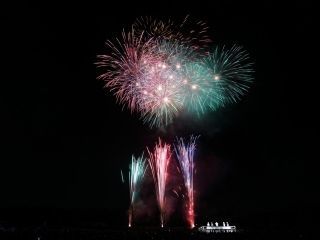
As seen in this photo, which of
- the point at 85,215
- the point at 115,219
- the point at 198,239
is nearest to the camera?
the point at 198,239

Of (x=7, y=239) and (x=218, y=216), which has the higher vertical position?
(x=218, y=216)

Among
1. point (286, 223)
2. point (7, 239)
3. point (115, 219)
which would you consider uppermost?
point (115, 219)

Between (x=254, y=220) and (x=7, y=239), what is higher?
(x=254, y=220)

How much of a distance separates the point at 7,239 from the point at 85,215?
72447mm

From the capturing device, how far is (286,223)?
74.8 meters

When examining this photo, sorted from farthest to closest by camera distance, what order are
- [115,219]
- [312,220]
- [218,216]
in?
[115,219] < [218,216] < [312,220]

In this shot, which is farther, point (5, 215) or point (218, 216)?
point (5, 215)

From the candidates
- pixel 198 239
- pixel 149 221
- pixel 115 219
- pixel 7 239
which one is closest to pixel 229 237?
pixel 198 239

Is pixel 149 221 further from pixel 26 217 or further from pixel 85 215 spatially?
pixel 26 217

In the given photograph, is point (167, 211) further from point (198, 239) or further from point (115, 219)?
point (198, 239)

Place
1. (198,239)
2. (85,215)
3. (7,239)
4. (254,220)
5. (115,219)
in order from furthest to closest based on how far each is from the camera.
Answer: (85,215) → (115,219) → (254,220) → (198,239) → (7,239)

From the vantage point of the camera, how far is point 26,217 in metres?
93.4

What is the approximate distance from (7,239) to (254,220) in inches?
2403

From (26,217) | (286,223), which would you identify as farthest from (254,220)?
(26,217)
